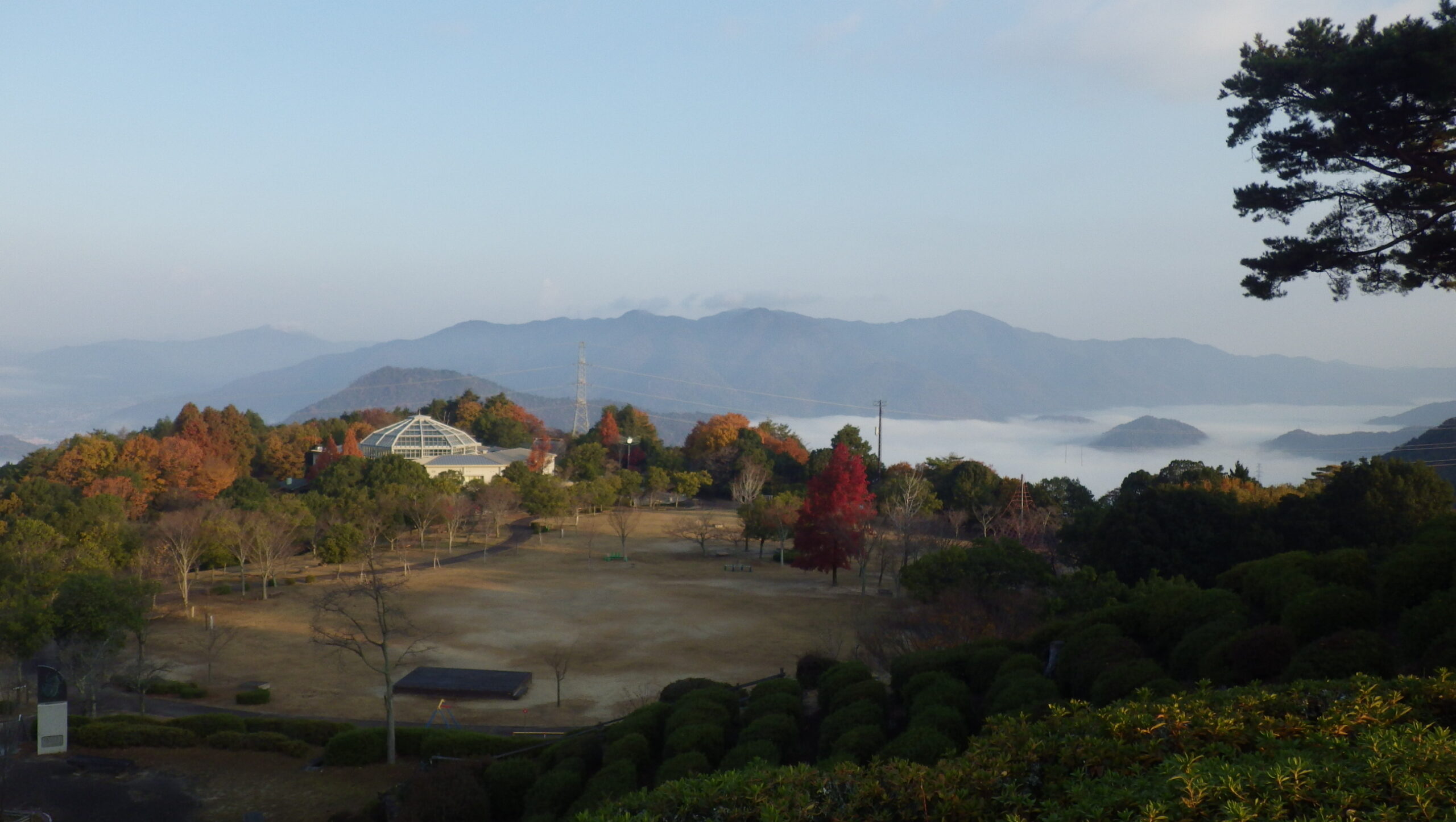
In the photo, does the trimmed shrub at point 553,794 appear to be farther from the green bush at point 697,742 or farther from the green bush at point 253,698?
the green bush at point 253,698

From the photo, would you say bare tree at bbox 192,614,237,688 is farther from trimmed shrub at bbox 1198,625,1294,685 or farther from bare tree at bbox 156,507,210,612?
trimmed shrub at bbox 1198,625,1294,685

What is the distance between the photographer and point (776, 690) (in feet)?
56.8

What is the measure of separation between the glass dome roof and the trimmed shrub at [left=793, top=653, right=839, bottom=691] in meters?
61.7

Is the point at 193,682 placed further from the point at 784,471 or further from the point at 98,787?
the point at 784,471

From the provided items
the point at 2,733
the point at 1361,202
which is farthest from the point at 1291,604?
the point at 2,733

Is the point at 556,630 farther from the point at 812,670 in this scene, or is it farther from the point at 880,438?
the point at 880,438

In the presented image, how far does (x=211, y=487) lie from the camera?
61438 millimetres

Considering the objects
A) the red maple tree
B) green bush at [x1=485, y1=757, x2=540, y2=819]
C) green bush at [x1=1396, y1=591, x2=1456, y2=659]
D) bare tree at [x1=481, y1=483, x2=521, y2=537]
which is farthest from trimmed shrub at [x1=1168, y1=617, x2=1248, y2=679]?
bare tree at [x1=481, y1=483, x2=521, y2=537]

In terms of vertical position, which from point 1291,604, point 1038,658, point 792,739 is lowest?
point 792,739

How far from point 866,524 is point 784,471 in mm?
31143

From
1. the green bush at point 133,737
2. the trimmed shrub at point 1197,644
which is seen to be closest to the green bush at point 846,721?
the trimmed shrub at point 1197,644

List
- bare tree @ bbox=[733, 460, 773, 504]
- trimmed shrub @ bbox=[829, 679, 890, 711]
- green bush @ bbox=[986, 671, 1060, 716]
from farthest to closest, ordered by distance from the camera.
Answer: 1. bare tree @ bbox=[733, 460, 773, 504]
2. trimmed shrub @ bbox=[829, 679, 890, 711]
3. green bush @ bbox=[986, 671, 1060, 716]

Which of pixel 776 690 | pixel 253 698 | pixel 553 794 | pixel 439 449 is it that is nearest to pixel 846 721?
pixel 776 690

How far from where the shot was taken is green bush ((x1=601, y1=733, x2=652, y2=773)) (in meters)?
15.0
